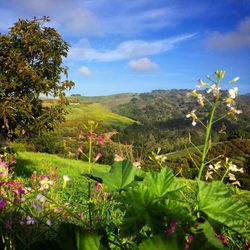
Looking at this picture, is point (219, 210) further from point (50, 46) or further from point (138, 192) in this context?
point (50, 46)

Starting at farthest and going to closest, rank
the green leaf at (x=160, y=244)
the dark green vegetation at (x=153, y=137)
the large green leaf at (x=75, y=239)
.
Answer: the dark green vegetation at (x=153, y=137)
the large green leaf at (x=75, y=239)
the green leaf at (x=160, y=244)

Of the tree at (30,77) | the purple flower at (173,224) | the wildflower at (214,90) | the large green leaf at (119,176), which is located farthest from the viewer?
the tree at (30,77)

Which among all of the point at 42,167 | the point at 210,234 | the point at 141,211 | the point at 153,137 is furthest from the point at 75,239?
the point at 153,137

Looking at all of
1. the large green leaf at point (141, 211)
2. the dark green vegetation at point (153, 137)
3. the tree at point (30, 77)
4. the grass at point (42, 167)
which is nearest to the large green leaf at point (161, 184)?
the large green leaf at point (141, 211)

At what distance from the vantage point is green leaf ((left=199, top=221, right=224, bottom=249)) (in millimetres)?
1265

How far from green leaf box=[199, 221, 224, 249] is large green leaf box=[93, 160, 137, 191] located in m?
0.40

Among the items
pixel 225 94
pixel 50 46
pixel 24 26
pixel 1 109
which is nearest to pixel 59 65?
pixel 50 46

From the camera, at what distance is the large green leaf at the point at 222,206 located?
4.77ft

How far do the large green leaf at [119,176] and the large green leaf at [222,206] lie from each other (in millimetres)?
338

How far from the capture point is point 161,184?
5.22ft

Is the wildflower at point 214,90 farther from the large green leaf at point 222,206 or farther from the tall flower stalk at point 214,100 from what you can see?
the large green leaf at point 222,206

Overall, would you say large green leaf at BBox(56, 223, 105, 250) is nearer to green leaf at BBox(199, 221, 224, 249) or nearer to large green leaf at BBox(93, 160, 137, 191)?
large green leaf at BBox(93, 160, 137, 191)

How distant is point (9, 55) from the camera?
33.8ft

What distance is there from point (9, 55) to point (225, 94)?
923 cm
